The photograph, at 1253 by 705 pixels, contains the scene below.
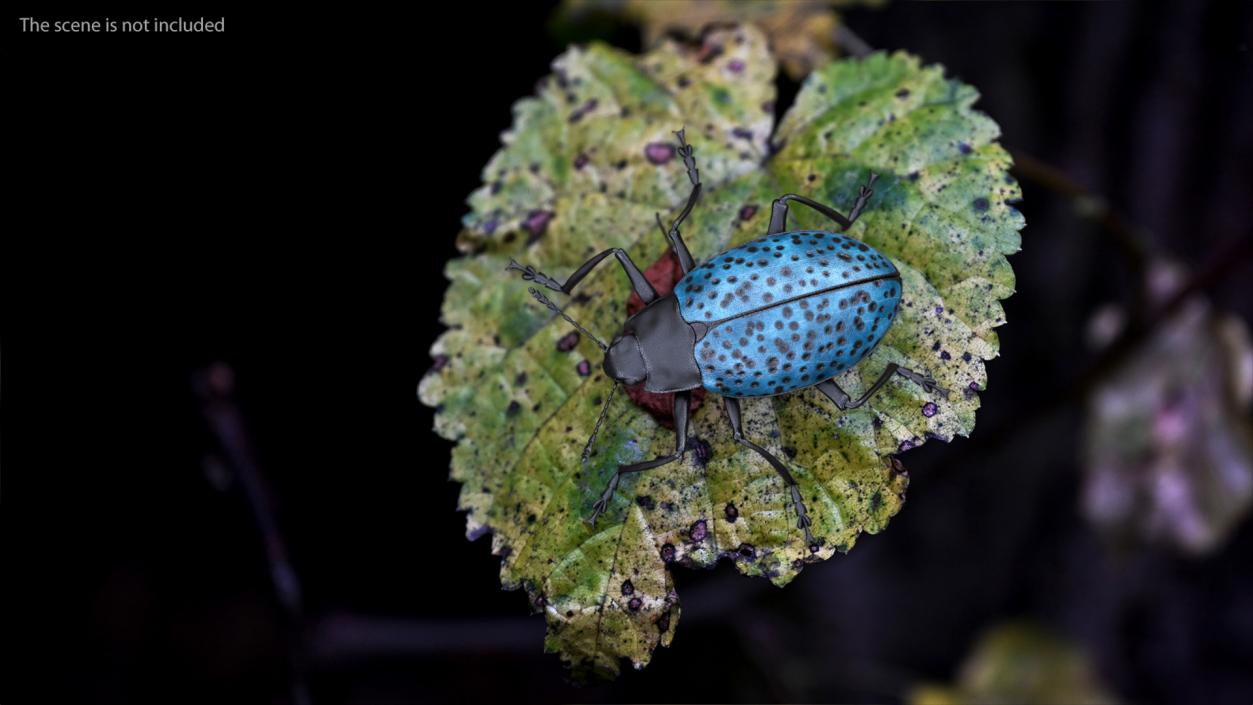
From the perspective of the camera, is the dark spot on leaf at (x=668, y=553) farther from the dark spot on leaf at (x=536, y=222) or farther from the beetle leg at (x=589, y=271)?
the dark spot on leaf at (x=536, y=222)

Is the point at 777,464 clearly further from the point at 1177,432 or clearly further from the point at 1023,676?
the point at 1023,676

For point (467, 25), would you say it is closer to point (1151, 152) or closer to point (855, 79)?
point (855, 79)

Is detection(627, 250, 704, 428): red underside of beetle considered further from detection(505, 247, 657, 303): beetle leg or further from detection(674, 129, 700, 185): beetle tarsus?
detection(674, 129, 700, 185): beetle tarsus

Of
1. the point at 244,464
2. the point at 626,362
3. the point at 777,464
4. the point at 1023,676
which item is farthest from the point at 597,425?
the point at 1023,676

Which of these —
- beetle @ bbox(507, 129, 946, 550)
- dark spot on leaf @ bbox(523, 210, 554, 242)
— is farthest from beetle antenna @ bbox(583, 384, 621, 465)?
dark spot on leaf @ bbox(523, 210, 554, 242)

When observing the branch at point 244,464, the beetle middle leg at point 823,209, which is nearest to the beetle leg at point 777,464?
the beetle middle leg at point 823,209

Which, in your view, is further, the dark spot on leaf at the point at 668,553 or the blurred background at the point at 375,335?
the blurred background at the point at 375,335
